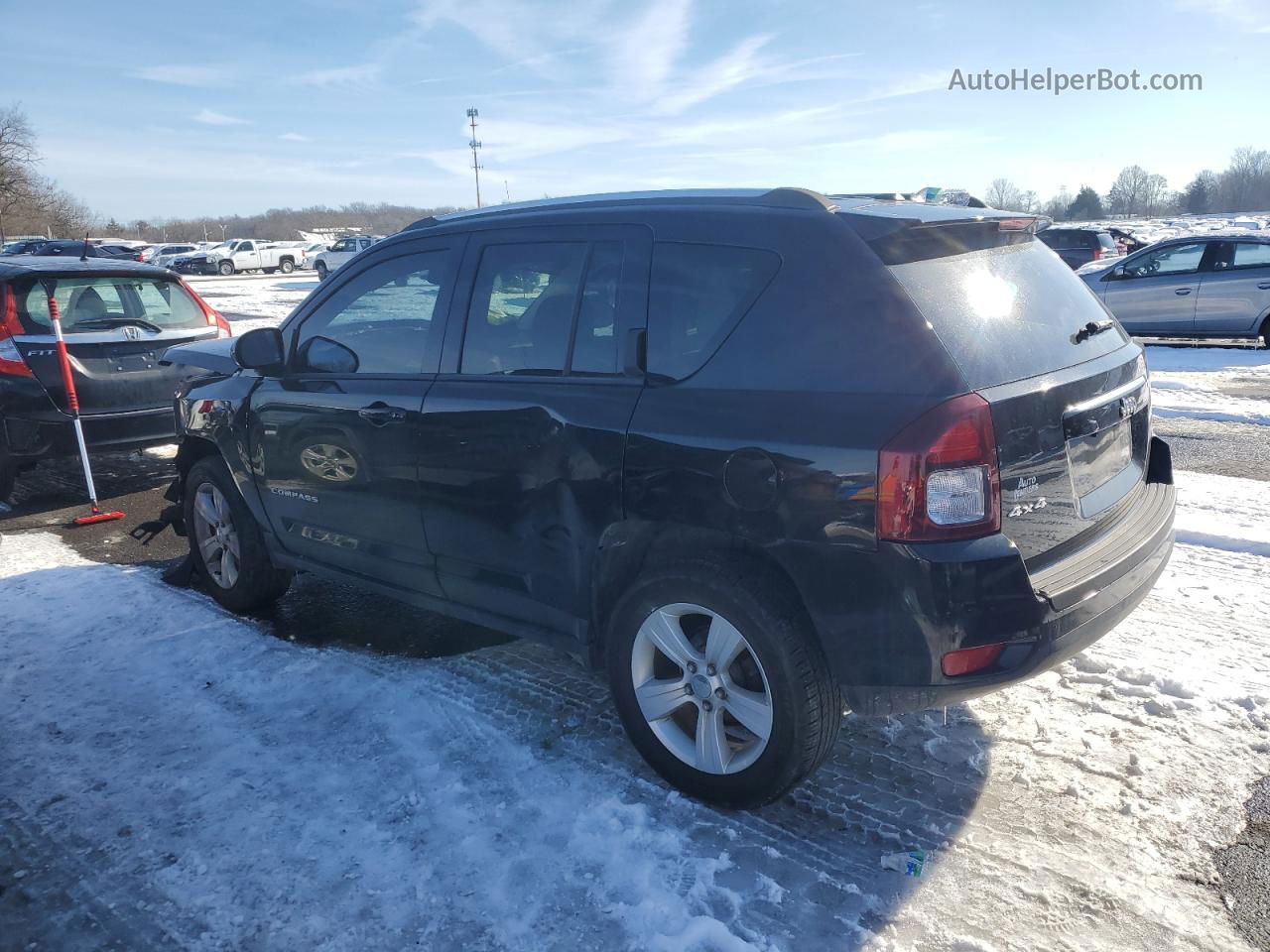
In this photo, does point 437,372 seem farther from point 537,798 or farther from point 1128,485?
point 1128,485

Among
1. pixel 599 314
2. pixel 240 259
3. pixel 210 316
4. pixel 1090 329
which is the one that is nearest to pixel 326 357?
pixel 599 314

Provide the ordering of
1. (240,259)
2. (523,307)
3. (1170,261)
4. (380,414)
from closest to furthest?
(523,307) → (380,414) → (1170,261) → (240,259)

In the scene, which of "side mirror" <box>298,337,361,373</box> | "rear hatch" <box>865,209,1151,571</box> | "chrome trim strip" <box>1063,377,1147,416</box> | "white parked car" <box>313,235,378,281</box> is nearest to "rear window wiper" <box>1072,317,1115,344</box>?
"rear hatch" <box>865,209,1151,571</box>

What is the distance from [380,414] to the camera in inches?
150

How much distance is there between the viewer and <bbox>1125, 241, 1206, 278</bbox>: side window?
13227mm

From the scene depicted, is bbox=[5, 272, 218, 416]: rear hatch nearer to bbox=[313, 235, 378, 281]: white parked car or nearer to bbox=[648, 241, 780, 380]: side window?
bbox=[648, 241, 780, 380]: side window

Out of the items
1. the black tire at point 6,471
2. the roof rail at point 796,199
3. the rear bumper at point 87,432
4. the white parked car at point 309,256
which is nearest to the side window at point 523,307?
the roof rail at point 796,199

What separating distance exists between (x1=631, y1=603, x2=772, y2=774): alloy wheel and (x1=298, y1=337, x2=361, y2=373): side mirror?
192 cm

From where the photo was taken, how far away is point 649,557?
3.02 m

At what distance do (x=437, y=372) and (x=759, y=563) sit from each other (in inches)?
63.8

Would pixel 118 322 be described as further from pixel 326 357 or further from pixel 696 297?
pixel 696 297

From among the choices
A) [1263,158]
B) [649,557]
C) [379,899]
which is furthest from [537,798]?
[1263,158]

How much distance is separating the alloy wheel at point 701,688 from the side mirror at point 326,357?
75.6 inches

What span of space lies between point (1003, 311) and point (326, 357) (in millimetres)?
2846
